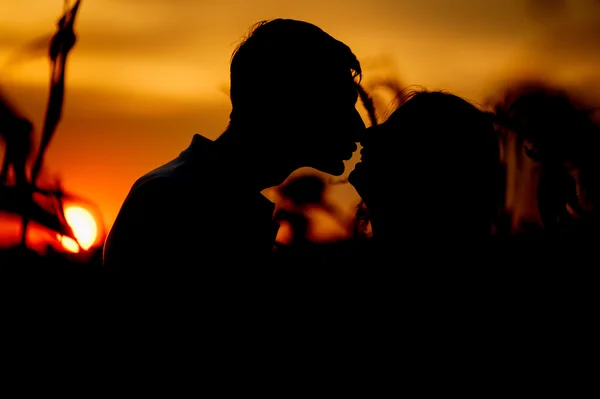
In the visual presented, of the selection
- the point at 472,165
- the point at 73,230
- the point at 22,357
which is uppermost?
the point at 472,165

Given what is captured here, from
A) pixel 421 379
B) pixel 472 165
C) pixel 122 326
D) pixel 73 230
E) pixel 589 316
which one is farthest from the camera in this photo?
pixel 73 230

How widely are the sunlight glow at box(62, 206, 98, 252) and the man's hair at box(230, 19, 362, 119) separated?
27.7 inches

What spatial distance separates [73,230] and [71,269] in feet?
0.88

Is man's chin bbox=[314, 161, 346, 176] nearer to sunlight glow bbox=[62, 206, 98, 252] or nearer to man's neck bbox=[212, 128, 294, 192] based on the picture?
man's neck bbox=[212, 128, 294, 192]

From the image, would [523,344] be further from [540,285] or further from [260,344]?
[260,344]

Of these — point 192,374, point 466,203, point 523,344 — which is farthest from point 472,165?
point 192,374

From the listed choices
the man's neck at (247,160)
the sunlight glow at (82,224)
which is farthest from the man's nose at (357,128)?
the sunlight glow at (82,224)

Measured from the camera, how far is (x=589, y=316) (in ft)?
7.56

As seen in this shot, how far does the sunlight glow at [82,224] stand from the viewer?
3434mm

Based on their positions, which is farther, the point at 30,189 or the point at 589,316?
the point at 30,189

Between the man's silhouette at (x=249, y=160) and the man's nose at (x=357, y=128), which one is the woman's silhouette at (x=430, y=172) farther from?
the man's silhouette at (x=249, y=160)

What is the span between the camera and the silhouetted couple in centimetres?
275

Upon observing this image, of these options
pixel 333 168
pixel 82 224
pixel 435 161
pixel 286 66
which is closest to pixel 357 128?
pixel 333 168

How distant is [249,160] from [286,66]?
18.0 inches
